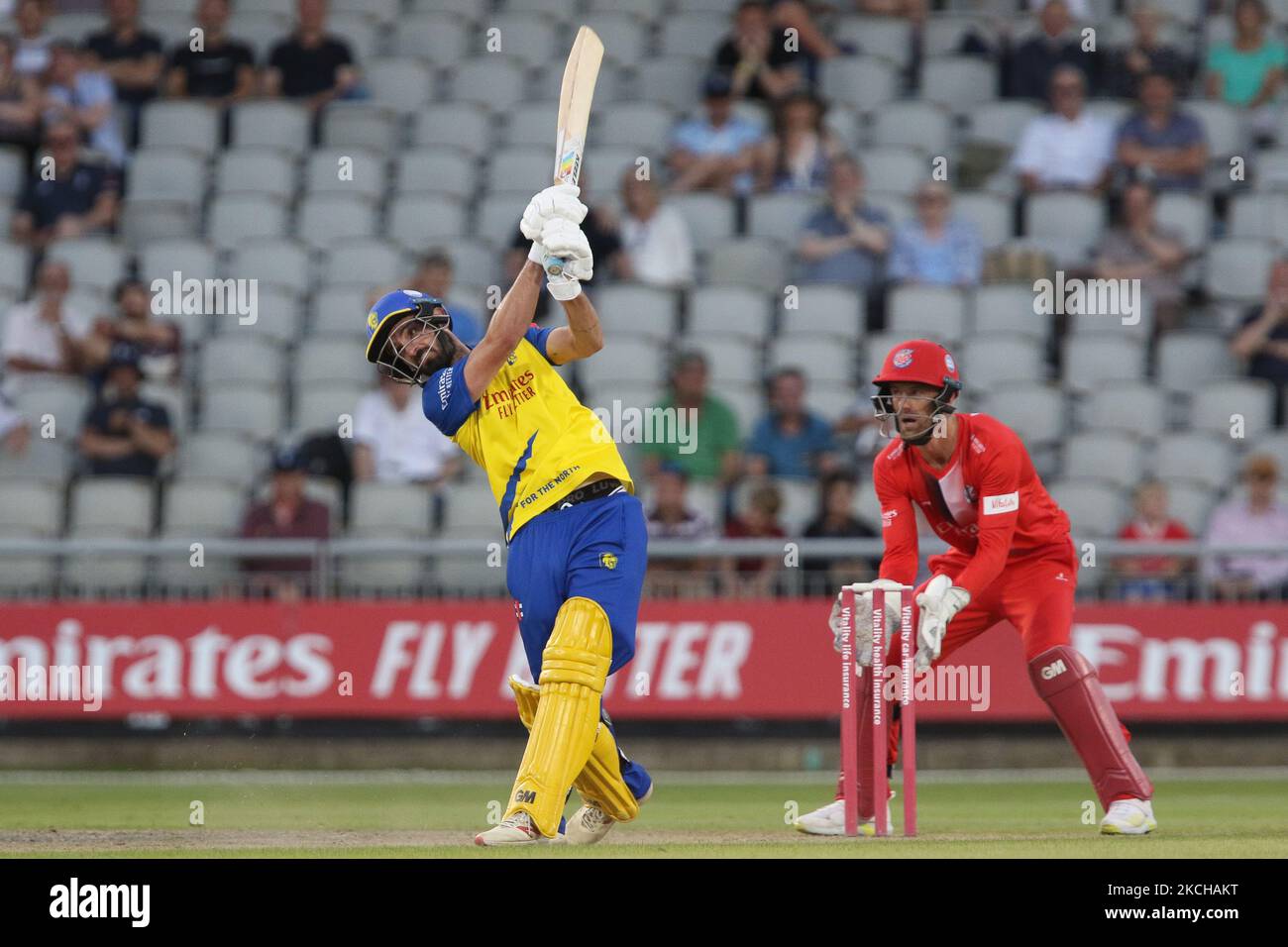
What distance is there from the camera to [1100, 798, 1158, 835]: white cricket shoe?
9.81 meters

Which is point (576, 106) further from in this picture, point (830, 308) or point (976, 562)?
point (830, 308)

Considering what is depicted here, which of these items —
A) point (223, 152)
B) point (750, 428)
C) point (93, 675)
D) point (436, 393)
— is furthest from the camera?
point (223, 152)

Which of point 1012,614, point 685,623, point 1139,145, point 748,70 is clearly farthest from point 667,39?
point 1012,614

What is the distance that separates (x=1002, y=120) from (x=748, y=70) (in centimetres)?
246

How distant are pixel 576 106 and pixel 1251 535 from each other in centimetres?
866

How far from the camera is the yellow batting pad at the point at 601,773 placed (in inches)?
365

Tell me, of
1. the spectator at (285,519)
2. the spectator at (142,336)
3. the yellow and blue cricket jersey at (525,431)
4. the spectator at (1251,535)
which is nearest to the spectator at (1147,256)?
the spectator at (1251,535)

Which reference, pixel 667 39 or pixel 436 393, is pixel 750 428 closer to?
pixel 667 39

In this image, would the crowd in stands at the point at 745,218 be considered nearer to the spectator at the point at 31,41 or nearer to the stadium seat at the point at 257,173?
the spectator at the point at 31,41

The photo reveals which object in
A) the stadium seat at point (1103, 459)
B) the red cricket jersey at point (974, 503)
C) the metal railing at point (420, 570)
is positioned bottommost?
the metal railing at point (420, 570)

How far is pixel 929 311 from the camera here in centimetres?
1781

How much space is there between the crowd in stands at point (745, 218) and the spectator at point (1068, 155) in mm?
26

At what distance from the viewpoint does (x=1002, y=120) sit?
19.5m

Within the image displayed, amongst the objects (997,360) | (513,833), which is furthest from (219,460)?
(513,833)
